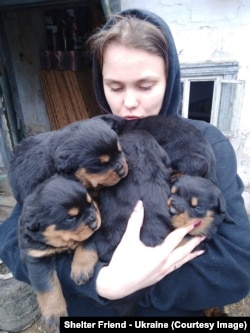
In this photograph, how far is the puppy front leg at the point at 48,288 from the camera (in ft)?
4.27

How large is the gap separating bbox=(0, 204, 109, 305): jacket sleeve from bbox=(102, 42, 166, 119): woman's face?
0.69 meters

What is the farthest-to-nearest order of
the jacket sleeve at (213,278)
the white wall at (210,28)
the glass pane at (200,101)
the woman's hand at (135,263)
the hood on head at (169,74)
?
the glass pane at (200,101)
the white wall at (210,28)
the hood on head at (169,74)
the jacket sleeve at (213,278)
the woman's hand at (135,263)

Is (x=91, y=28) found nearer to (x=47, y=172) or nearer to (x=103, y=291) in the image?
(x=47, y=172)

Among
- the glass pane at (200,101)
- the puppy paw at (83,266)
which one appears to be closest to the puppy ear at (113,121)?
the puppy paw at (83,266)

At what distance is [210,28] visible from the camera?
2.85m

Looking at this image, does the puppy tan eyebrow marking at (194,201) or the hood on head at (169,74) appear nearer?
the puppy tan eyebrow marking at (194,201)

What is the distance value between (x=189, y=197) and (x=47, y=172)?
595 mm

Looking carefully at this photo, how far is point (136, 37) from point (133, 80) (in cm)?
19

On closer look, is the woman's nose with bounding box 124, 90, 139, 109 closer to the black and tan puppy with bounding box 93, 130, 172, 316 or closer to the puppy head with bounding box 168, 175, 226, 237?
the black and tan puppy with bounding box 93, 130, 172, 316

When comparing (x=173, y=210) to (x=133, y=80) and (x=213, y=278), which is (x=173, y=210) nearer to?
(x=213, y=278)
